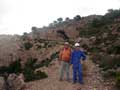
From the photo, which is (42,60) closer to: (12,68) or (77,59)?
(12,68)

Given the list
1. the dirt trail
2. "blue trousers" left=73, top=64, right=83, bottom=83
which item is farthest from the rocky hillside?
"blue trousers" left=73, top=64, right=83, bottom=83

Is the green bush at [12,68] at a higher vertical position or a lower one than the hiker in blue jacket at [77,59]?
lower

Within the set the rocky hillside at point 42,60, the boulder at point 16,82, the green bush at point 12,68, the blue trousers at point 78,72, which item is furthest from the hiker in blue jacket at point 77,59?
the green bush at point 12,68

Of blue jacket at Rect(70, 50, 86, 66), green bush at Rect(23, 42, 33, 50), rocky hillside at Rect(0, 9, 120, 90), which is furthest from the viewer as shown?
green bush at Rect(23, 42, 33, 50)

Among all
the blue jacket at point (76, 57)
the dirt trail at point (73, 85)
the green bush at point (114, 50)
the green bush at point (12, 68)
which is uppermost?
the blue jacket at point (76, 57)

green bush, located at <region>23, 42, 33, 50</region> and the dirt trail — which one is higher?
green bush, located at <region>23, 42, 33, 50</region>

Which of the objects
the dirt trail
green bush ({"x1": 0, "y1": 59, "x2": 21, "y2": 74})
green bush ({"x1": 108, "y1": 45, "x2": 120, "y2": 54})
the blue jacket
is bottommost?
the dirt trail

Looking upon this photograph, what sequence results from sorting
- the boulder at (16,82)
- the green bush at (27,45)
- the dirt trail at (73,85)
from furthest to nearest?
the green bush at (27,45) < the boulder at (16,82) < the dirt trail at (73,85)

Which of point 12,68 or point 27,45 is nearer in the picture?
point 12,68

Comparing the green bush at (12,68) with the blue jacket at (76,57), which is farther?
the green bush at (12,68)

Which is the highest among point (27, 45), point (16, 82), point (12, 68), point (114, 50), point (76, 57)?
point (27, 45)

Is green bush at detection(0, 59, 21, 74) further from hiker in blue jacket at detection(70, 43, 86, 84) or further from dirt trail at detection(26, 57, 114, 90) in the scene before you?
hiker in blue jacket at detection(70, 43, 86, 84)

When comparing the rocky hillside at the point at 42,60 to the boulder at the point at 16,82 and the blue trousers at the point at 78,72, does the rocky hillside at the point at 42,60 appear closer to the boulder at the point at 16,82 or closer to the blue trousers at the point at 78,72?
the boulder at the point at 16,82

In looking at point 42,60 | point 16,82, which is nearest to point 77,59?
point 16,82
